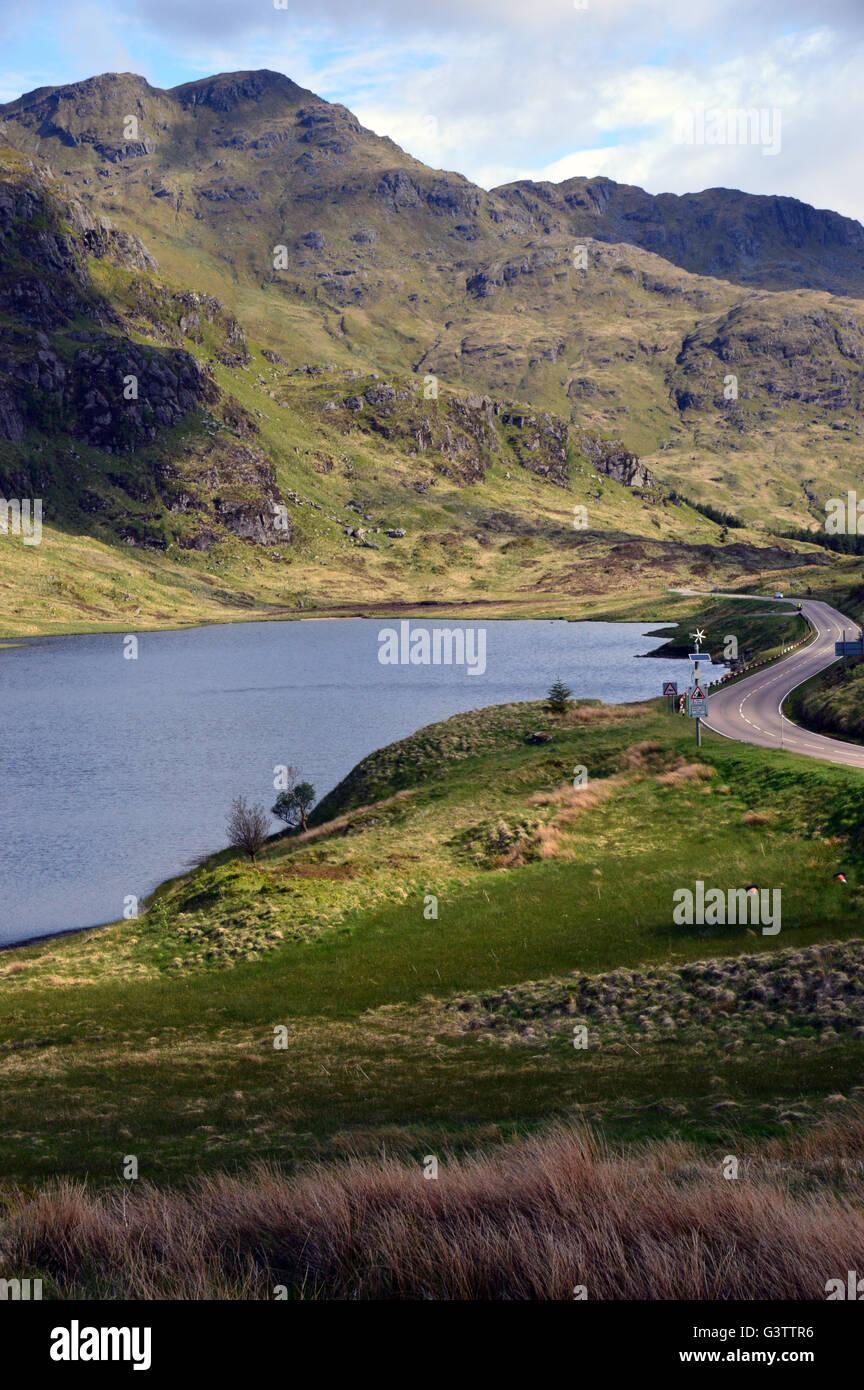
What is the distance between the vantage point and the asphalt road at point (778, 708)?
6372 cm

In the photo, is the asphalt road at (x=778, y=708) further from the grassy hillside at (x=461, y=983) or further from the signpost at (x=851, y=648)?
the grassy hillside at (x=461, y=983)

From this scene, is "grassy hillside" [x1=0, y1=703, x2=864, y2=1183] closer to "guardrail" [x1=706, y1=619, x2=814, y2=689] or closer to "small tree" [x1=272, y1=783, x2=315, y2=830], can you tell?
"small tree" [x1=272, y1=783, x2=315, y2=830]

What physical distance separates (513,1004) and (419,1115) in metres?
9.87

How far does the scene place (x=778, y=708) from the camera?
3258 inches

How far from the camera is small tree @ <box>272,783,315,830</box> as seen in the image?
2689 inches

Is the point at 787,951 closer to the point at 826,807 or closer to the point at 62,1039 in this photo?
the point at 826,807

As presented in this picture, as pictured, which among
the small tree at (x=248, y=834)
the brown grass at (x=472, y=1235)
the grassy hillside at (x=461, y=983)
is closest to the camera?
the brown grass at (x=472, y=1235)

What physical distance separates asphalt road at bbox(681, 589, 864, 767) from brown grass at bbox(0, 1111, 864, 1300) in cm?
5092

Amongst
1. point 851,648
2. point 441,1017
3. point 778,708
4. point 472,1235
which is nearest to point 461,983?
point 441,1017

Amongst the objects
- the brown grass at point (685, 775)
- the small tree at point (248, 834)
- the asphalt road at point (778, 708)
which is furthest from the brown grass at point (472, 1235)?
the asphalt road at point (778, 708)

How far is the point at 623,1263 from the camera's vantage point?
8352 mm

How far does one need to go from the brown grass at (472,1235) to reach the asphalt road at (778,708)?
167 ft
